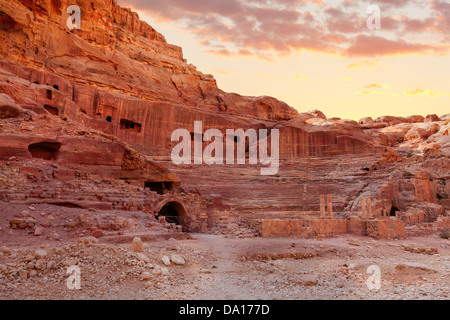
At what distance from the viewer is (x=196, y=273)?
8531 mm

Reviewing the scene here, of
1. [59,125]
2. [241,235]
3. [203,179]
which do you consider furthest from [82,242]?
[203,179]

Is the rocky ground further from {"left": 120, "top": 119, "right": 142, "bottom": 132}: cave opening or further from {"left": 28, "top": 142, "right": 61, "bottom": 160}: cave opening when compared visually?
{"left": 120, "top": 119, "right": 142, "bottom": 132}: cave opening

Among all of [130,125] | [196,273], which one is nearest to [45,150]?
[196,273]

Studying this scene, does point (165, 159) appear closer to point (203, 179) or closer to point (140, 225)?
point (203, 179)

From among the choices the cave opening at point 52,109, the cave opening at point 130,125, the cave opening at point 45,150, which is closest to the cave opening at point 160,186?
the cave opening at point 45,150

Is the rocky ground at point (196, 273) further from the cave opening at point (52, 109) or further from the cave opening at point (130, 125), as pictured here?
the cave opening at point (130, 125)

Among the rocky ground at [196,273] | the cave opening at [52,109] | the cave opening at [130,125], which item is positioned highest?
the cave opening at [130,125]

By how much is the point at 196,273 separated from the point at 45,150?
32.6 ft

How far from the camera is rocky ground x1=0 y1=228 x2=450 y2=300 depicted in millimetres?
6512

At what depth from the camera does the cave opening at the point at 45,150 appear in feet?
45.6

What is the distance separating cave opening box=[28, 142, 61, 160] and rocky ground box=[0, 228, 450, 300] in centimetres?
610

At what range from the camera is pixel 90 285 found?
6.59m

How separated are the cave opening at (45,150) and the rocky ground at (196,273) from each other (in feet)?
20.0
